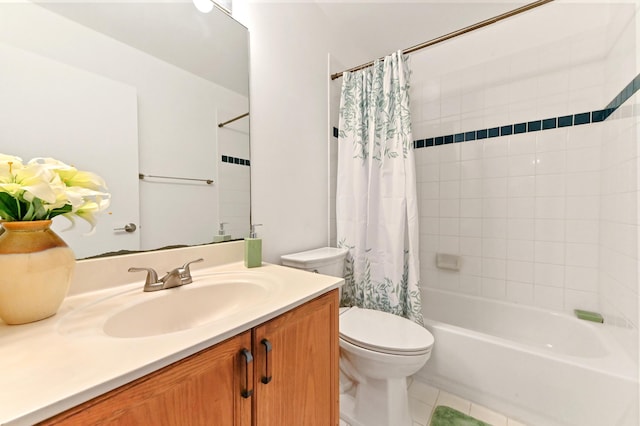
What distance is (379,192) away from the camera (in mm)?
1545

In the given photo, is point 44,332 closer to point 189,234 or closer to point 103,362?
point 103,362

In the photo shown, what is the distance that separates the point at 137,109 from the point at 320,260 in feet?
3.33

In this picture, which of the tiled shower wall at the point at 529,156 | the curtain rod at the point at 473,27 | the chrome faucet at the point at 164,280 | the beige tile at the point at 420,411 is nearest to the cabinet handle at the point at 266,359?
the chrome faucet at the point at 164,280

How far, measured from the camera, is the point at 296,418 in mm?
721

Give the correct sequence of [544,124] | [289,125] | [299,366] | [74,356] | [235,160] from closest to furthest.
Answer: [74,356] → [299,366] → [235,160] → [289,125] → [544,124]

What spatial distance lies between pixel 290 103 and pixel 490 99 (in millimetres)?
1481

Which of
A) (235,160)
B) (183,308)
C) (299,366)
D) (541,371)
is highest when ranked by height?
(235,160)

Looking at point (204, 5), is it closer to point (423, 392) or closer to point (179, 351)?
point (179, 351)

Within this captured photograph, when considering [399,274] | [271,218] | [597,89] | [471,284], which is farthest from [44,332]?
[597,89]

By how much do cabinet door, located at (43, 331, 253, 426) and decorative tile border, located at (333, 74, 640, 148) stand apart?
61.2 inches

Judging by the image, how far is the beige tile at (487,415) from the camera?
124cm

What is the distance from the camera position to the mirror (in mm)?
696

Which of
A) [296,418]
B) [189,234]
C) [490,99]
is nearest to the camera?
[296,418]

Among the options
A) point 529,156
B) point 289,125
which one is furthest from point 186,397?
point 529,156
